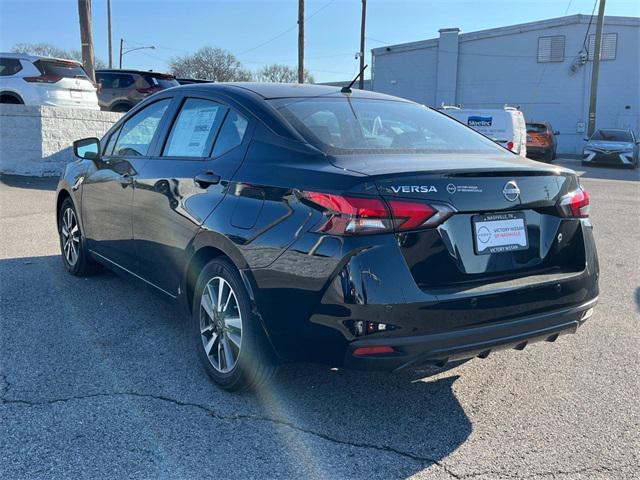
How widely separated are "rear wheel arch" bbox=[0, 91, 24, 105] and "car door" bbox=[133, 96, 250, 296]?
430 inches

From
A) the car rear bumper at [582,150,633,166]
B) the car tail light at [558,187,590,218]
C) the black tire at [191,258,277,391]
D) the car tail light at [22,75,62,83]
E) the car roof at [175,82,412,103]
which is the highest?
the car tail light at [22,75,62,83]

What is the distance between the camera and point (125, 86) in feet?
58.9

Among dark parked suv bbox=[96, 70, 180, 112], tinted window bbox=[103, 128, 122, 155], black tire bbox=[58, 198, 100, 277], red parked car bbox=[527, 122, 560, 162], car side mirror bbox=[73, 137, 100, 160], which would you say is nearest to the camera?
tinted window bbox=[103, 128, 122, 155]

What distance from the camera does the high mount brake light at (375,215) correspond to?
8.73ft

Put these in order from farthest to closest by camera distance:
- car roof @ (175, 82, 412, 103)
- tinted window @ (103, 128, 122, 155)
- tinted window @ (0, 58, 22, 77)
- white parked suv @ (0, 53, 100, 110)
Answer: tinted window @ (0, 58, 22, 77), white parked suv @ (0, 53, 100, 110), tinted window @ (103, 128, 122, 155), car roof @ (175, 82, 412, 103)

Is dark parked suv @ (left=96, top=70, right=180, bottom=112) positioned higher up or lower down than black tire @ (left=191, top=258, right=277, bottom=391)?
higher up

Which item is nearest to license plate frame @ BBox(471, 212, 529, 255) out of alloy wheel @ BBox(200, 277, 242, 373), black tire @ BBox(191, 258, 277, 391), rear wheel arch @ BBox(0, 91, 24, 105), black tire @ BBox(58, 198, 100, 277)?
black tire @ BBox(191, 258, 277, 391)

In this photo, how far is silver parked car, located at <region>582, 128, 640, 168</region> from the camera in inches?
862

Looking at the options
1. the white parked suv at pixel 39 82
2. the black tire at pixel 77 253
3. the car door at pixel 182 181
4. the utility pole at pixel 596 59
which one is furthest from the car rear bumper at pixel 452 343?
the utility pole at pixel 596 59

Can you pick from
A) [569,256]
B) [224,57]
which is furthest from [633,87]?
[224,57]

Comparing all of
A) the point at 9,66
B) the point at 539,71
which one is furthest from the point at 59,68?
the point at 539,71

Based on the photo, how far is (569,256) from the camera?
10.5ft

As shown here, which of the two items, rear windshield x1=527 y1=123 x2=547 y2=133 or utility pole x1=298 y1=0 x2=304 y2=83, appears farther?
utility pole x1=298 y1=0 x2=304 y2=83

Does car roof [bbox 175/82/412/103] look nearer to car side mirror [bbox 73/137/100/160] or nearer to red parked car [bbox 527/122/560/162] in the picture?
car side mirror [bbox 73/137/100/160]
